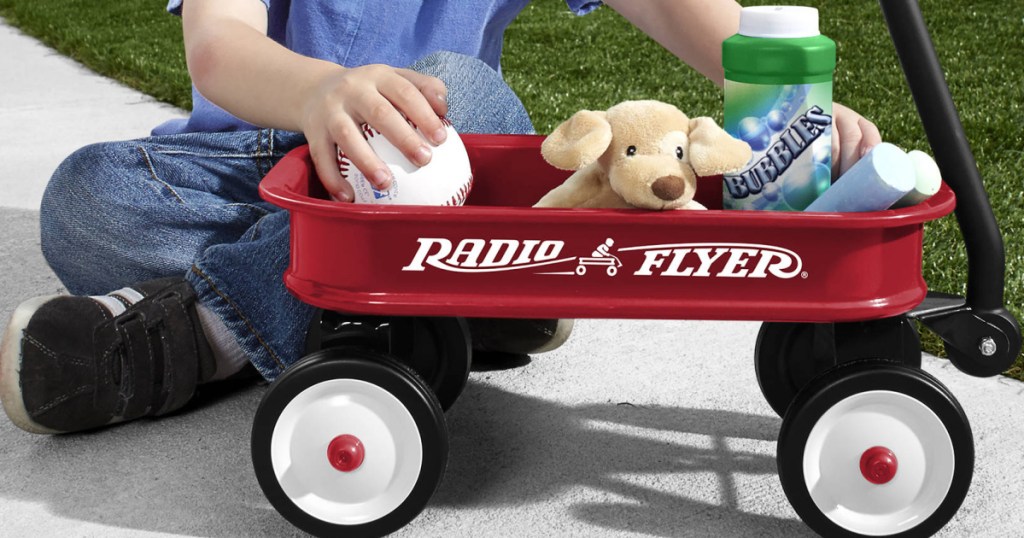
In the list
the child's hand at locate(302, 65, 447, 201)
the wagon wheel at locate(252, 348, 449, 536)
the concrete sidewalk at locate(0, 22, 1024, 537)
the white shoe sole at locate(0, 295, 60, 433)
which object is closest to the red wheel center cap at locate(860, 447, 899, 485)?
the concrete sidewalk at locate(0, 22, 1024, 537)

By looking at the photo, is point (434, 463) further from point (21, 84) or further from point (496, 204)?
point (21, 84)

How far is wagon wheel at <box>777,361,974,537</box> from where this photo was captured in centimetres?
122

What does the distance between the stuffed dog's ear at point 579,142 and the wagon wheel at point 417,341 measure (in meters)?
0.26

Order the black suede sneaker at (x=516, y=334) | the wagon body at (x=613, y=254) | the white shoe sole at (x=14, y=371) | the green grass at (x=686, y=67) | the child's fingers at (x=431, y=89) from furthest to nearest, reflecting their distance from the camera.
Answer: the green grass at (x=686, y=67) → the black suede sneaker at (x=516, y=334) → the white shoe sole at (x=14, y=371) → the child's fingers at (x=431, y=89) → the wagon body at (x=613, y=254)

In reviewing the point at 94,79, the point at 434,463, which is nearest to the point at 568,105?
the point at 94,79

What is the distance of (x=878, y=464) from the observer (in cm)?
123

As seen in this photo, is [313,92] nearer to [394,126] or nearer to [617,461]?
[394,126]

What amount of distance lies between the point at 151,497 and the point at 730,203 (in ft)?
2.45

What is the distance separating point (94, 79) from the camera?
3787 millimetres

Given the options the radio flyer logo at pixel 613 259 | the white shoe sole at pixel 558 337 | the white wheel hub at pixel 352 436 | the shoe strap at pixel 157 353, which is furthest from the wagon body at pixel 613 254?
the white shoe sole at pixel 558 337

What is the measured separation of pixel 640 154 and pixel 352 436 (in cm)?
43

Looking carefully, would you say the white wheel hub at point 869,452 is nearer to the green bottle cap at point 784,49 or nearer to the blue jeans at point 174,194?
the green bottle cap at point 784,49

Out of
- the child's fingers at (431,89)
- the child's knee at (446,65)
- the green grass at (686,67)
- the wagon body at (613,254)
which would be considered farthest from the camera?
the green grass at (686,67)

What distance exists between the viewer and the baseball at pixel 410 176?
4.26 ft
